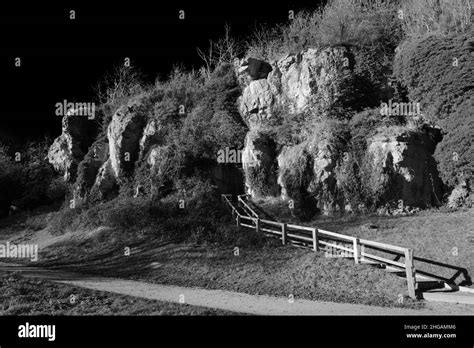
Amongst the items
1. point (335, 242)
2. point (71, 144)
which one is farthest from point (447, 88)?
point (71, 144)

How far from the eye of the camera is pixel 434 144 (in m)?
16.0

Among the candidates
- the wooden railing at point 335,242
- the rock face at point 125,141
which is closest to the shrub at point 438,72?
the wooden railing at point 335,242

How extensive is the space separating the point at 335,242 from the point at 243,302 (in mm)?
5775

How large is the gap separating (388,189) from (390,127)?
10.6 feet

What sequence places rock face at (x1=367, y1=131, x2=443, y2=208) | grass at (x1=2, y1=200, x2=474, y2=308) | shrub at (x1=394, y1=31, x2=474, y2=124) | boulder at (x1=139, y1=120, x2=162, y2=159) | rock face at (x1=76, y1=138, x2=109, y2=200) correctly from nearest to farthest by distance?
grass at (x1=2, y1=200, x2=474, y2=308), rock face at (x1=367, y1=131, x2=443, y2=208), shrub at (x1=394, y1=31, x2=474, y2=124), boulder at (x1=139, y1=120, x2=162, y2=159), rock face at (x1=76, y1=138, x2=109, y2=200)

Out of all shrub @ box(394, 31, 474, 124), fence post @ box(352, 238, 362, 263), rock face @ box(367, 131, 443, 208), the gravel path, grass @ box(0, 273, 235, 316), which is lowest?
the gravel path

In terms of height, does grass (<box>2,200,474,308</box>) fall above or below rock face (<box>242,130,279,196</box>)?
below

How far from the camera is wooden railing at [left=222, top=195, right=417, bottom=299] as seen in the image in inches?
364

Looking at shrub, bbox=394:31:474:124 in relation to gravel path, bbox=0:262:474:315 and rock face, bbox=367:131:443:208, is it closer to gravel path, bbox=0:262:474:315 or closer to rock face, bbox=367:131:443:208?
rock face, bbox=367:131:443:208

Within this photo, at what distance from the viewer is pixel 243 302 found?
8656mm

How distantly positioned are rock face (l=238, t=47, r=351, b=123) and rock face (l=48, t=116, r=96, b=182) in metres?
15.5

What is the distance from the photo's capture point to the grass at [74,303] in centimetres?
753

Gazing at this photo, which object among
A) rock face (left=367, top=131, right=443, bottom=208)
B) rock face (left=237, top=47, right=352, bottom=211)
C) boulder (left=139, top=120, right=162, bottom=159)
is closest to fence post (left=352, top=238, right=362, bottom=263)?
rock face (left=367, top=131, right=443, bottom=208)

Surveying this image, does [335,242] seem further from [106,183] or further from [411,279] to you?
[106,183]
